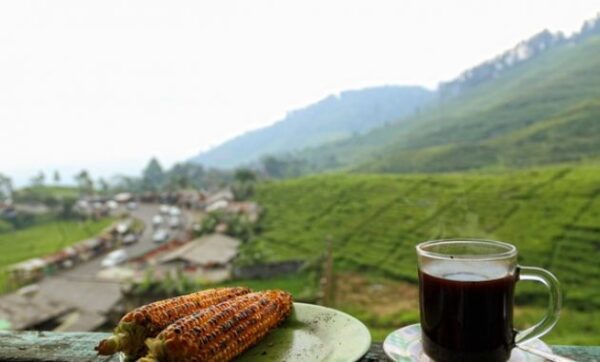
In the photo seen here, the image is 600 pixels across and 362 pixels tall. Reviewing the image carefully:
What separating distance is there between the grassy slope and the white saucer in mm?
37496

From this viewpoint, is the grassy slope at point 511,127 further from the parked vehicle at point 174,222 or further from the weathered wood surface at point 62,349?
the weathered wood surface at point 62,349

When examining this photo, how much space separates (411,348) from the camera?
98 cm

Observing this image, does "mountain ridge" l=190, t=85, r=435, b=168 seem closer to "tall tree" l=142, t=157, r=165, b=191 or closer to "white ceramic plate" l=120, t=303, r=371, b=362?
"tall tree" l=142, t=157, r=165, b=191

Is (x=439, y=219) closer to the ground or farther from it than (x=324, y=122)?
closer to the ground

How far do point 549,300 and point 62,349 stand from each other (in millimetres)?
1048

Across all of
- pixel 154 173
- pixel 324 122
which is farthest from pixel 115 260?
pixel 324 122

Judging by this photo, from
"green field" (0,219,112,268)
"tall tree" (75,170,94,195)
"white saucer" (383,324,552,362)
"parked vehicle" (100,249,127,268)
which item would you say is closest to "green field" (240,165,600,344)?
"parked vehicle" (100,249,127,268)

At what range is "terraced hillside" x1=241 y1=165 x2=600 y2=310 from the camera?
20.7 metres

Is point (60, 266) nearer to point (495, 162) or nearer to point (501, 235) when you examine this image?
point (501, 235)

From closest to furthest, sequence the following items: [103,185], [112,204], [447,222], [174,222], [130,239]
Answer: [447,222] < [130,239] < [174,222] < [112,204] < [103,185]

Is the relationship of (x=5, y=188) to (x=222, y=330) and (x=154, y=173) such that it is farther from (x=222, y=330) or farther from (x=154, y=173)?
(x=222, y=330)

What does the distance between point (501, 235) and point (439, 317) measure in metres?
24.2

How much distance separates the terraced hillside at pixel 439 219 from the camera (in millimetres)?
20719

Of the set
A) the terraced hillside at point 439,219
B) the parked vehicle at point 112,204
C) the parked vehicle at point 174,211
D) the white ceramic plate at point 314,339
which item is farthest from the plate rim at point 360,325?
the parked vehicle at point 112,204
